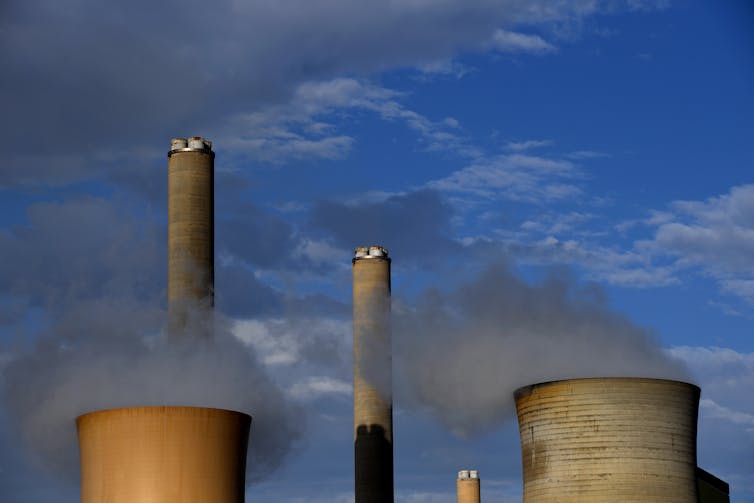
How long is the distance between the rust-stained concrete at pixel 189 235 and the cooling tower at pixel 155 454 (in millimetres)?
11022

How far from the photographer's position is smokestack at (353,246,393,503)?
47.3m

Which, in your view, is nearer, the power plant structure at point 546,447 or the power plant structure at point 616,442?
the power plant structure at point 546,447

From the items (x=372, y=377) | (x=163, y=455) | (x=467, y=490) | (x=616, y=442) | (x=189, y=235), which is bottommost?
(x=163, y=455)

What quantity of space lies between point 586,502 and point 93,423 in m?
11.1

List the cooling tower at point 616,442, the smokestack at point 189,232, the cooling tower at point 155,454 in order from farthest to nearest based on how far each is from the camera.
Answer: the smokestack at point 189,232 < the cooling tower at point 616,442 < the cooling tower at point 155,454

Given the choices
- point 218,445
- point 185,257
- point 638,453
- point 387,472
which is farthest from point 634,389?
point 387,472

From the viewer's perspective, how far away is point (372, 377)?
160 ft

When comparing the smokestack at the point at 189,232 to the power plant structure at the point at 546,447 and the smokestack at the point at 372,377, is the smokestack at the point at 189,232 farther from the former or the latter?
the smokestack at the point at 372,377

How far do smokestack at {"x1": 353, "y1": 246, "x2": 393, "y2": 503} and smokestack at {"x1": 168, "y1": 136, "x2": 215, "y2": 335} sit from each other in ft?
38.2

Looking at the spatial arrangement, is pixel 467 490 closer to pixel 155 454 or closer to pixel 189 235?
pixel 189 235

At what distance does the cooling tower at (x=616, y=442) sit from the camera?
28.7m

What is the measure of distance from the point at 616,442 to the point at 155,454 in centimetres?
1038

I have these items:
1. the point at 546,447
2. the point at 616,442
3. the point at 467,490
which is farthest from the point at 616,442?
the point at 467,490

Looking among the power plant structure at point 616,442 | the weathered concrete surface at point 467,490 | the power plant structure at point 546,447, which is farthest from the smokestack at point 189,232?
the weathered concrete surface at point 467,490
